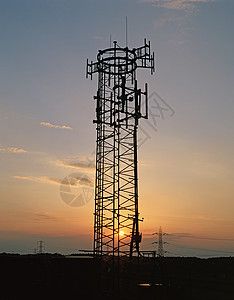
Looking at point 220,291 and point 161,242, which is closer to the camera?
point 220,291

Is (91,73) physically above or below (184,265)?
above

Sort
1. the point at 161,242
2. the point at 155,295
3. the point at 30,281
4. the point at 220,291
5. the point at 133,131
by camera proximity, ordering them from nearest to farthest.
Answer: the point at 155,295 < the point at 30,281 < the point at 133,131 < the point at 220,291 < the point at 161,242

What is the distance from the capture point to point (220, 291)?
43.5 metres

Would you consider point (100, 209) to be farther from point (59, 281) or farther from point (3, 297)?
point (3, 297)

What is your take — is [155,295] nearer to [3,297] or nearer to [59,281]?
[59,281]

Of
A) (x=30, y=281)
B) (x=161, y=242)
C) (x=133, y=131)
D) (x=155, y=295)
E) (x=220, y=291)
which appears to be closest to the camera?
(x=155, y=295)

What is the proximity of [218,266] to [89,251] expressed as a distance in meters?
55.2

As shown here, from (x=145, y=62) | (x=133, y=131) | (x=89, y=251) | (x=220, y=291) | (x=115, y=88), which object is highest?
(x=145, y=62)

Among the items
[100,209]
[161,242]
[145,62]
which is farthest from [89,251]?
[161,242]

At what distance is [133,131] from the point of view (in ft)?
102

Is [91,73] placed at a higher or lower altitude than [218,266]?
higher

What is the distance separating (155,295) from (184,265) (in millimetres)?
51987

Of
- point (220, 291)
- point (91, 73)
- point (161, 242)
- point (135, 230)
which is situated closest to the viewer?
point (135, 230)

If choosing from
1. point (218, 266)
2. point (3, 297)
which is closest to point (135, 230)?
point (3, 297)
